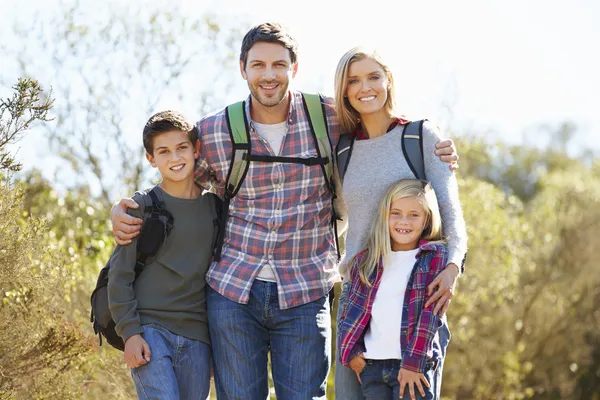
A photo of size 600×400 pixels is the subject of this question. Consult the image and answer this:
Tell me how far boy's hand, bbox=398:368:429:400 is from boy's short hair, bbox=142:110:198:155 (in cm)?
156

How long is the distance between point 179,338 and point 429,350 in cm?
120

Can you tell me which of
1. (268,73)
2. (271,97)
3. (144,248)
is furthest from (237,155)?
(144,248)

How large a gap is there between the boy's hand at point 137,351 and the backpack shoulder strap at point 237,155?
0.86m

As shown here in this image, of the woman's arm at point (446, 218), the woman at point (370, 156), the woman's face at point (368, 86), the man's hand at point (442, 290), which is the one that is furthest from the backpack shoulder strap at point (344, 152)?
the man's hand at point (442, 290)

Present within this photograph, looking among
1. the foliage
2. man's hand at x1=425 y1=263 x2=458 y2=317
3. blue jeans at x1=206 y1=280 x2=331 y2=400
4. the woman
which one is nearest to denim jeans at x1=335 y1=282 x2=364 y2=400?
the woman

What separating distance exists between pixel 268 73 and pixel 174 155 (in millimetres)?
634

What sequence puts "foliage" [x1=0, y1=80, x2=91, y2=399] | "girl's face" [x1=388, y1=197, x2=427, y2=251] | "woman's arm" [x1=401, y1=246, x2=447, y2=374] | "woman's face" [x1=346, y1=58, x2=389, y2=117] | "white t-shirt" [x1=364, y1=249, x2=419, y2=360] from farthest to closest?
"foliage" [x1=0, y1=80, x2=91, y2=399] → "woman's face" [x1=346, y1=58, x2=389, y2=117] → "girl's face" [x1=388, y1=197, x2=427, y2=251] → "white t-shirt" [x1=364, y1=249, x2=419, y2=360] → "woman's arm" [x1=401, y1=246, x2=447, y2=374]

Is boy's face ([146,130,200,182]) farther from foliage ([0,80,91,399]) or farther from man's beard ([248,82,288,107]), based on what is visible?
foliage ([0,80,91,399])

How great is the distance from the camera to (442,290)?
385cm

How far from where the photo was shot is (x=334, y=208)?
4.51m

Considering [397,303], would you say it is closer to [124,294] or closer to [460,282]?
[124,294]

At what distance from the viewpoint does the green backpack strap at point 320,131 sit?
4.36m

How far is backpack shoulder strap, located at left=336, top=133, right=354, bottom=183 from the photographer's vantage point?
4.33 meters

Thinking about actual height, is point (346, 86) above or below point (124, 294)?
above
